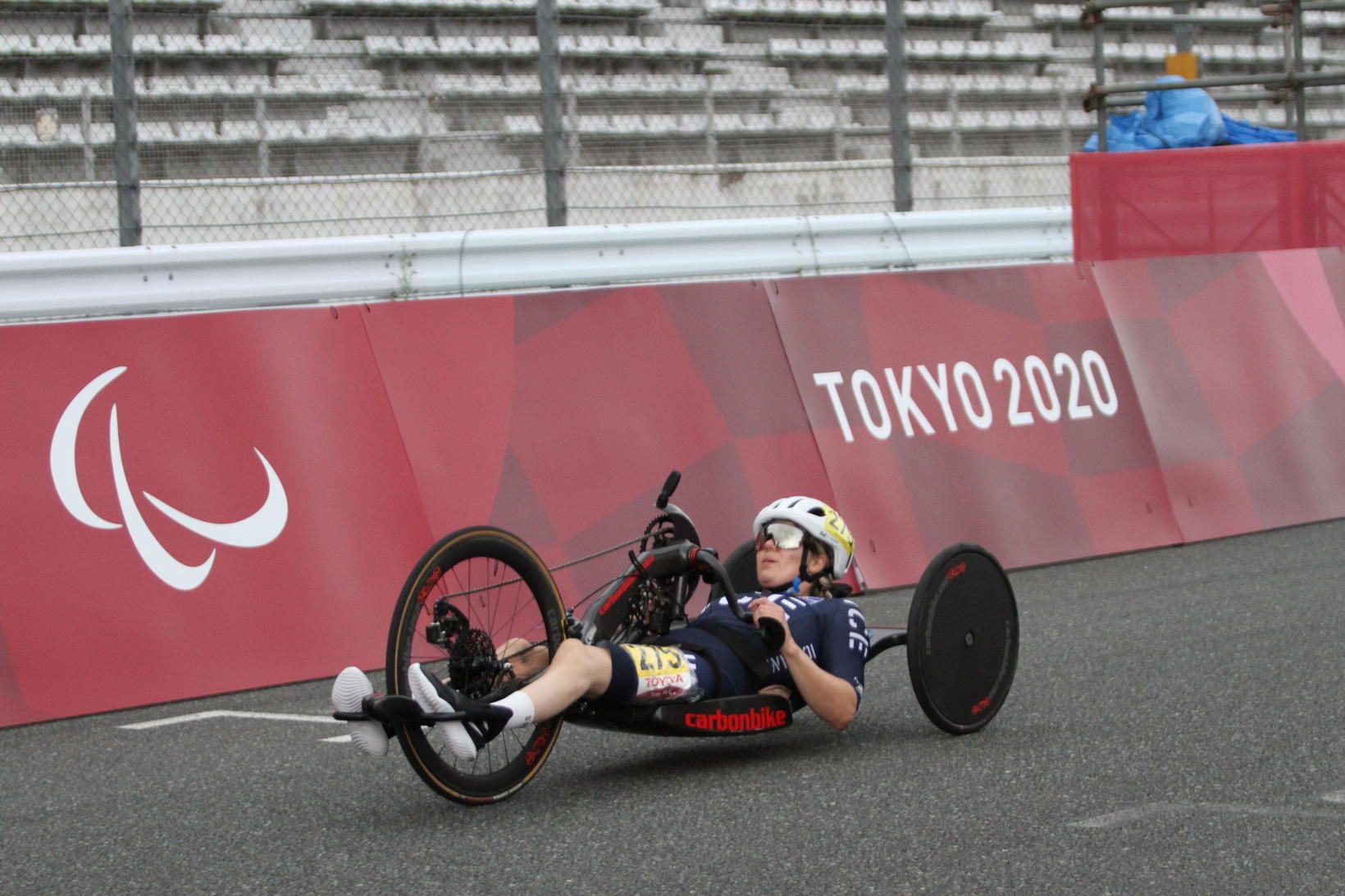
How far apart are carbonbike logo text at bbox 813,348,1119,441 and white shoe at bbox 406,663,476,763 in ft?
14.3

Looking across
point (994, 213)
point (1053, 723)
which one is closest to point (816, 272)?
point (994, 213)

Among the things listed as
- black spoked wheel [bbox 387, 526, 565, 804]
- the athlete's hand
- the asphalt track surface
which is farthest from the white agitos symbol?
the athlete's hand

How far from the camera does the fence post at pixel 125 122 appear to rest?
325 inches

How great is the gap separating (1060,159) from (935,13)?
226cm

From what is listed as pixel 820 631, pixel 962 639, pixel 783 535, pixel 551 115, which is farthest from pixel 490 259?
pixel 962 639

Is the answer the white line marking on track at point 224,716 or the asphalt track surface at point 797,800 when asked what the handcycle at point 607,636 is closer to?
the asphalt track surface at point 797,800

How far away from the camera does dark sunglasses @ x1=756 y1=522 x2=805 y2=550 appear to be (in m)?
5.25

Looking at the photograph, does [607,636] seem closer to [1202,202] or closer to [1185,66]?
[1202,202]

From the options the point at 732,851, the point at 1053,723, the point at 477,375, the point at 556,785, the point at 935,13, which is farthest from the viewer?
the point at 935,13

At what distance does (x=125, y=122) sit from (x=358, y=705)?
16.5 feet

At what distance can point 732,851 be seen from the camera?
391 centimetres

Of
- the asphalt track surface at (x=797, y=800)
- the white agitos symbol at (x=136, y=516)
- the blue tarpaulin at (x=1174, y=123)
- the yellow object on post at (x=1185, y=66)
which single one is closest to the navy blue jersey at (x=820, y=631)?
the asphalt track surface at (x=797, y=800)

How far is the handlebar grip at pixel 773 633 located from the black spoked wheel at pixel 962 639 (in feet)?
1.28

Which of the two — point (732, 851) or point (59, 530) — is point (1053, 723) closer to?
point (732, 851)
